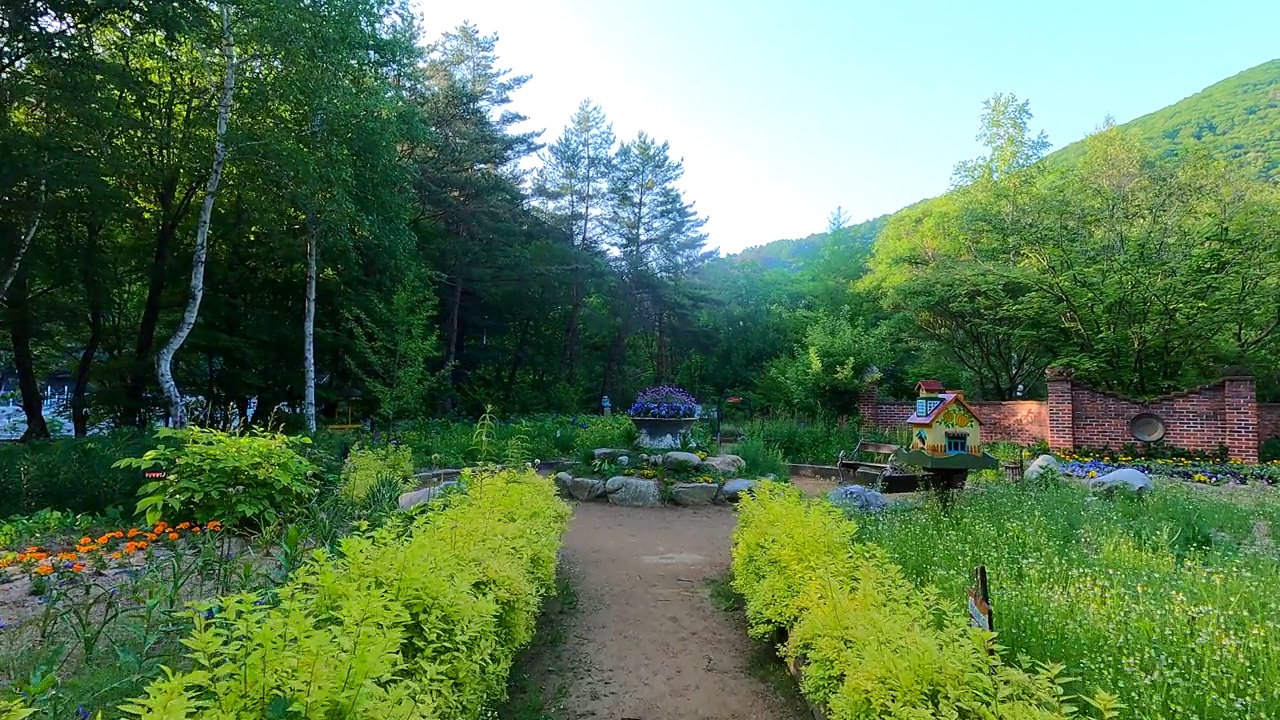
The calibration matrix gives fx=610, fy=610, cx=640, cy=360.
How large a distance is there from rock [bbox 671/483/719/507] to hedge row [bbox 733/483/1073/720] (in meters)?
4.17

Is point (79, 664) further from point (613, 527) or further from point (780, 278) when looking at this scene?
point (780, 278)

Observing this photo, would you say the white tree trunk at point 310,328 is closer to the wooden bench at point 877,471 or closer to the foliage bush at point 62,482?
the foliage bush at point 62,482

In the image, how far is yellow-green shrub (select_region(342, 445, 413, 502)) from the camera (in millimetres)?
5575

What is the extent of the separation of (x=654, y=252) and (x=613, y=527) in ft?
55.2

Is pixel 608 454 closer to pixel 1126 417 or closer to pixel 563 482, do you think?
pixel 563 482

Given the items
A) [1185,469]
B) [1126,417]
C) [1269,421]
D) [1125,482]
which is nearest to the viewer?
[1125,482]

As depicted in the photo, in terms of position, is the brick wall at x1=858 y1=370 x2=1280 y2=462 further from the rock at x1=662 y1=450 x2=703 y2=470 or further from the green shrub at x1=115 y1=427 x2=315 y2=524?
the green shrub at x1=115 y1=427 x2=315 y2=524

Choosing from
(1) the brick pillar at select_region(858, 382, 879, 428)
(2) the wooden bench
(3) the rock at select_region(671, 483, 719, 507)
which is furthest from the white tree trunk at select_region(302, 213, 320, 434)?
(1) the brick pillar at select_region(858, 382, 879, 428)

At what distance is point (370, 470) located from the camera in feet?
21.9

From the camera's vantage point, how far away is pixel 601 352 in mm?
24672

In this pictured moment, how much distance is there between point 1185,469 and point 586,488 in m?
9.21

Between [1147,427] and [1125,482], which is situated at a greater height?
[1147,427]

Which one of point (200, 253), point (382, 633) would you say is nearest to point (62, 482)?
point (382, 633)

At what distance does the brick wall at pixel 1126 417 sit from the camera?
34.2ft
